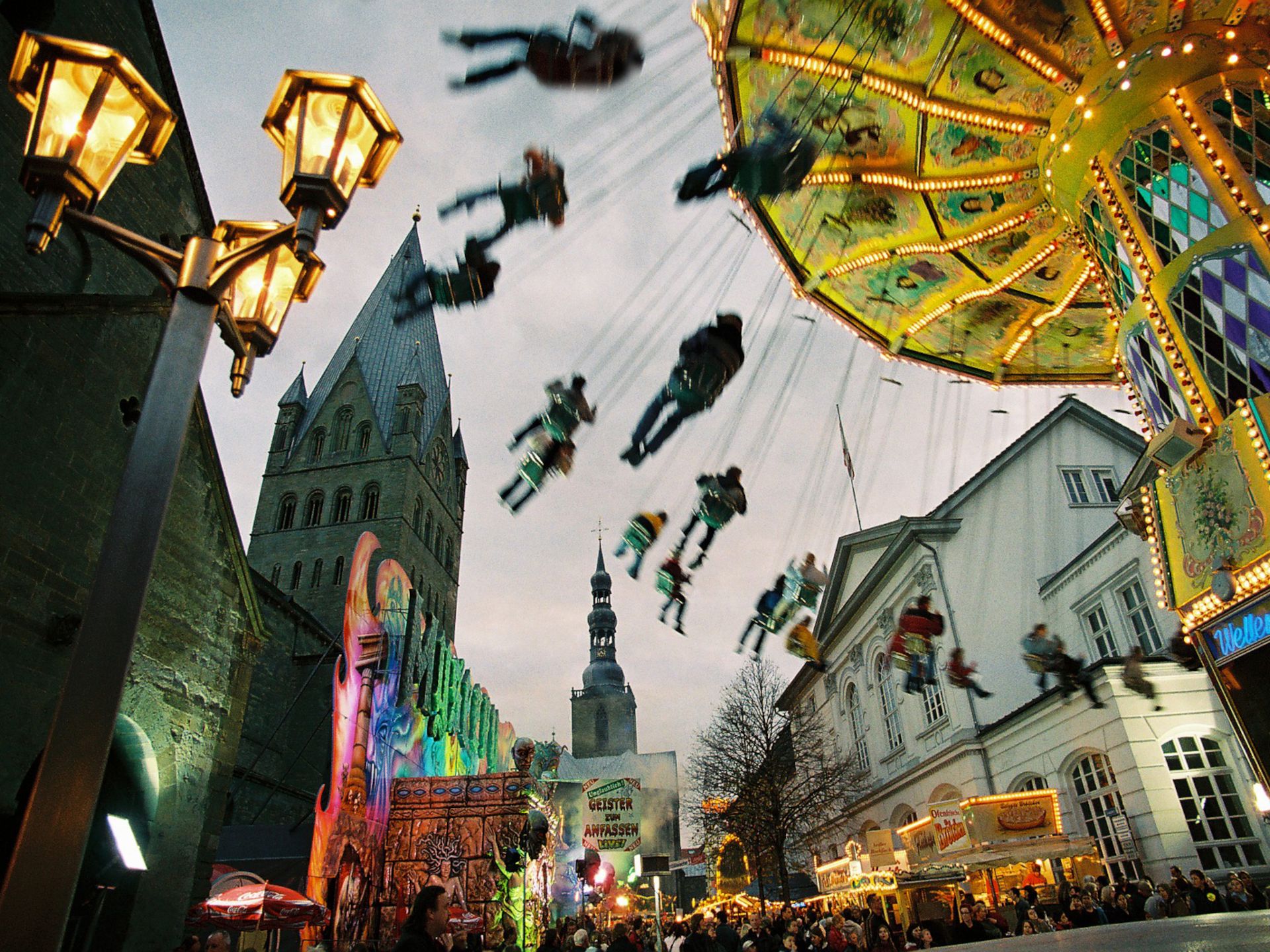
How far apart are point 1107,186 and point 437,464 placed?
49.8 metres

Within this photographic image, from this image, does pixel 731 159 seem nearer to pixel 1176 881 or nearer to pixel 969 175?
pixel 969 175

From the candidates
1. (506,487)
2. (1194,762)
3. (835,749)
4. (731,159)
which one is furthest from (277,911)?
(835,749)

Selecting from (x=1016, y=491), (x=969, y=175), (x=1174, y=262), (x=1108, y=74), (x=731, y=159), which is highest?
(x=1016, y=491)

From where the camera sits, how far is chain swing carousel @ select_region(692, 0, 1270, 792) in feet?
23.9

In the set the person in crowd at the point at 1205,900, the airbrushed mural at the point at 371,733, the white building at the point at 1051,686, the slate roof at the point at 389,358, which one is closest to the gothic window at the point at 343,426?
the slate roof at the point at 389,358

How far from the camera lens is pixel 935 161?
34.7 ft

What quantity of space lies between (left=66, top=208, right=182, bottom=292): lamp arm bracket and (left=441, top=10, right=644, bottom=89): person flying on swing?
5650mm

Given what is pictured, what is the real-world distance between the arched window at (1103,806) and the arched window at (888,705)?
12344 mm

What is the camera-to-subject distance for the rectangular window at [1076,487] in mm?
23859

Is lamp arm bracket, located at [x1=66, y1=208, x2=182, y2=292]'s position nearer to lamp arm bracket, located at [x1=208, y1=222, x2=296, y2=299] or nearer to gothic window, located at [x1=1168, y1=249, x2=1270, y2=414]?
lamp arm bracket, located at [x1=208, y1=222, x2=296, y2=299]

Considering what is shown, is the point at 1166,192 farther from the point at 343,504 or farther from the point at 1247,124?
the point at 343,504

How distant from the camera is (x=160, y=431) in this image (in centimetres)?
314

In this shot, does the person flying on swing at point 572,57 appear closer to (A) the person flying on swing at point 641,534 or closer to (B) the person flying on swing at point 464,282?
A: (B) the person flying on swing at point 464,282

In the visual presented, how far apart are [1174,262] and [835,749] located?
33878mm
